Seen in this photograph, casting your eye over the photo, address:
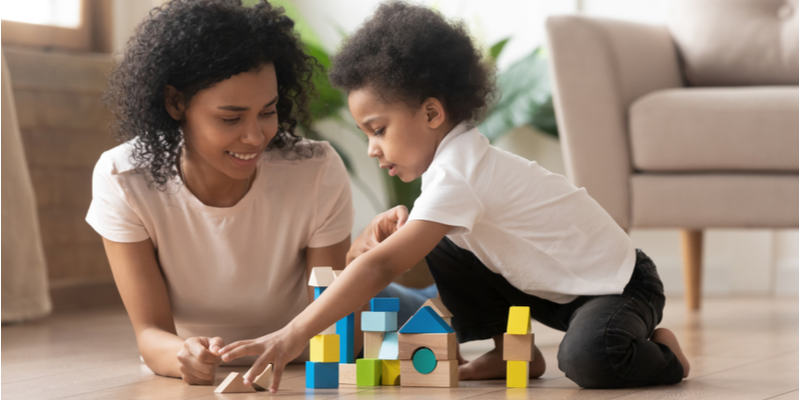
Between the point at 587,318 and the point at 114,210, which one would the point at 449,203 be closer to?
the point at 587,318

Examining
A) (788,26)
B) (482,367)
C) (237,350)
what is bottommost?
(482,367)

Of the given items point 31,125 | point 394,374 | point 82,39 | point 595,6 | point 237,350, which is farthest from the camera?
point 595,6

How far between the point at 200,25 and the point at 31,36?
4.76 ft

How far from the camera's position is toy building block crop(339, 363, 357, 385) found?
1.11 m

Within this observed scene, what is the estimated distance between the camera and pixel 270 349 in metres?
0.96

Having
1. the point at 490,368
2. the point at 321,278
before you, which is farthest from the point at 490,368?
the point at 321,278

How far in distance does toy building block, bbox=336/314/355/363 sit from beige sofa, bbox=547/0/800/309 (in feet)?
3.03

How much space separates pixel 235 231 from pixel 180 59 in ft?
0.94

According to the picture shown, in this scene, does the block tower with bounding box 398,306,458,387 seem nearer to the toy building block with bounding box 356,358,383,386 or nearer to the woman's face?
the toy building block with bounding box 356,358,383,386

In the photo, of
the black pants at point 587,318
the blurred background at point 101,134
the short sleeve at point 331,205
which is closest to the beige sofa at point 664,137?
the blurred background at point 101,134

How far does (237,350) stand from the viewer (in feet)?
3.10

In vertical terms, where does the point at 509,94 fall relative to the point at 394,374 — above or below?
→ above

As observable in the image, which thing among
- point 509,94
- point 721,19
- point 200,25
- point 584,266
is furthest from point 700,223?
point 200,25

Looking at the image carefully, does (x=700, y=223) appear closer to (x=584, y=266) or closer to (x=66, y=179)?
(x=584, y=266)
